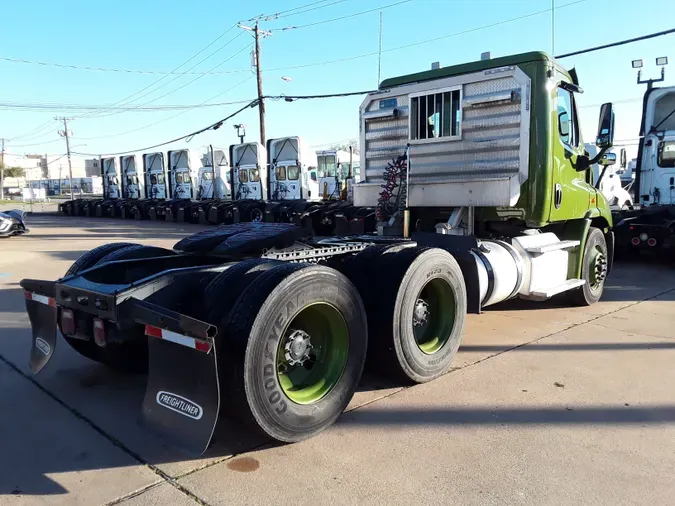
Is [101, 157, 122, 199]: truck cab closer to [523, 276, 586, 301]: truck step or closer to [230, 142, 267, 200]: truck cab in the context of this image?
[230, 142, 267, 200]: truck cab

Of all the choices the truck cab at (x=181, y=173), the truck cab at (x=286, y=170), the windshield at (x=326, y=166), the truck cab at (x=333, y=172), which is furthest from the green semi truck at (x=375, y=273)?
the truck cab at (x=181, y=173)

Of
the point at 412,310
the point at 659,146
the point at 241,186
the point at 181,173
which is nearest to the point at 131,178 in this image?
the point at 181,173

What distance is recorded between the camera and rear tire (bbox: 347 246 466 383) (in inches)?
159

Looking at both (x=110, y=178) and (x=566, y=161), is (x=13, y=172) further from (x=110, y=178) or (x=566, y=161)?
(x=566, y=161)

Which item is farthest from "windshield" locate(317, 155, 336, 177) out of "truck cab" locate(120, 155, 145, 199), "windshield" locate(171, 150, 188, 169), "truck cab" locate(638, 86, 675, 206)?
"truck cab" locate(638, 86, 675, 206)

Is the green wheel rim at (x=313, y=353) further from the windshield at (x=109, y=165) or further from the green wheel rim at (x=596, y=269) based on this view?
the windshield at (x=109, y=165)

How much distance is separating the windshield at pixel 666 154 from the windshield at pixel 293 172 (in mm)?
14437

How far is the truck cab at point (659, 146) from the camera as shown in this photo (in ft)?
35.8

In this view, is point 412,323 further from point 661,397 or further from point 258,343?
point 661,397

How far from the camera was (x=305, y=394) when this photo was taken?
11.4 feet

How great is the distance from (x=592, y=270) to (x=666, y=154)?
531 centimetres

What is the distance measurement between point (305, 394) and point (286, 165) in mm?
20233

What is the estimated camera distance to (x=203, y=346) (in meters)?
2.78

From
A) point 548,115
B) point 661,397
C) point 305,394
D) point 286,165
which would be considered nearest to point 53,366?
point 305,394
